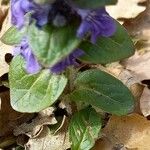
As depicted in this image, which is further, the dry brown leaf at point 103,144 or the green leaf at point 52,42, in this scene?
the dry brown leaf at point 103,144

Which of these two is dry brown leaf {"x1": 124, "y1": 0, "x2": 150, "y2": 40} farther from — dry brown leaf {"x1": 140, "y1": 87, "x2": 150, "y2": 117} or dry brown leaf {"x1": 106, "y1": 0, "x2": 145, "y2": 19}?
dry brown leaf {"x1": 140, "y1": 87, "x2": 150, "y2": 117}

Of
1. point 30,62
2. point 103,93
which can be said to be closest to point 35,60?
point 30,62

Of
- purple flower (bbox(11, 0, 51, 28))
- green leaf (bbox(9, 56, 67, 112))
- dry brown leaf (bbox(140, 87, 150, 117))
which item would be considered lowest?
→ dry brown leaf (bbox(140, 87, 150, 117))

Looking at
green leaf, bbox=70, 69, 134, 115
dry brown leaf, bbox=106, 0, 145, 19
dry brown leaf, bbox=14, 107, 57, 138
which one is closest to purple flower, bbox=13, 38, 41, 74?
green leaf, bbox=70, 69, 134, 115

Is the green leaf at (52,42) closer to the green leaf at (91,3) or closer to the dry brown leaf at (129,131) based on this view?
the green leaf at (91,3)

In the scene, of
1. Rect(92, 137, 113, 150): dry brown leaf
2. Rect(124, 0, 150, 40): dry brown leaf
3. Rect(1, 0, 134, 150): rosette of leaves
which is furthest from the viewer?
Rect(124, 0, 150, 40): dry brown leaf

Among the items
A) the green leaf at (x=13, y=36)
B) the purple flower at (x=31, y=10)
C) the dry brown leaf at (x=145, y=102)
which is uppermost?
the purple flower at (x=31, y=10)

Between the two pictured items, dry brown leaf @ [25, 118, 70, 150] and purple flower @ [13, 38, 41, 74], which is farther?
dry brown leaf @ [25, 118, 70, 150]

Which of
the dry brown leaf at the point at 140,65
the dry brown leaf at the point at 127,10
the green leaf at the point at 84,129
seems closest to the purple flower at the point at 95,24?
the green leaf at the point at 84,129
